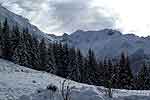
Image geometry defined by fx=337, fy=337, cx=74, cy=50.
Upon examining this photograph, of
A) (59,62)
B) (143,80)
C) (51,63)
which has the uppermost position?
(59,62)

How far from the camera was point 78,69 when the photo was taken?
91250mm

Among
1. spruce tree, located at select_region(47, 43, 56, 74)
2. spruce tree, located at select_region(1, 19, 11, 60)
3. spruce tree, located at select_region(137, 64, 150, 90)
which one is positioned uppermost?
spruce tree, located at select_region(1, 19, 11, 60)

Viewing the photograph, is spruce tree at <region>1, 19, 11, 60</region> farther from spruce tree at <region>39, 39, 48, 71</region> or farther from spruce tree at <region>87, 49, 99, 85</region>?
spruce tree at <region>87, 49, 99, 85</region>

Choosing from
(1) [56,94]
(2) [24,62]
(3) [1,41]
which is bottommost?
(1) [56,94]

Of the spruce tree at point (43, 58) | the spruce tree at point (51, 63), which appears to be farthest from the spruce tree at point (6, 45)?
the spruce tree at point (51, 63)

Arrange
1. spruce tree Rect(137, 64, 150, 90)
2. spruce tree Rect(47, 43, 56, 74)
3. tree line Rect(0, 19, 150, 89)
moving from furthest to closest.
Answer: spruce tree Rect(47, 43, 56, 74), tree line Rect(0, 19, 150, 89), spruce tree Rect(137, 64, 150, 90)

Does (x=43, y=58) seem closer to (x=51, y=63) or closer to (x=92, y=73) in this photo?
(x=51, y=63)

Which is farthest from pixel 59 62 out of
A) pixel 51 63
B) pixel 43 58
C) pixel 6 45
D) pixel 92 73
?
pixel 6 45

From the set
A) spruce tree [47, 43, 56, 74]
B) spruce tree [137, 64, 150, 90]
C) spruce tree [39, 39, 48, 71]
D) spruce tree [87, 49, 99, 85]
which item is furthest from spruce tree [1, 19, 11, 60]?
spruce tree [137, 64, 150, 90]

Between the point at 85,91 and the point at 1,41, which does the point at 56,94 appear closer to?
the point at 85,91

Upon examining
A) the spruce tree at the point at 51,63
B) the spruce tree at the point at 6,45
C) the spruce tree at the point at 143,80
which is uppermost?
the spruce tree at the point at 6,45

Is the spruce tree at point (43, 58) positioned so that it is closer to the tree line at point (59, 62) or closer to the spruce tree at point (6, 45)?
the tree line at point (59, 62)

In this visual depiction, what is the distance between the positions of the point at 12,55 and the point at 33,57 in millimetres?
5529

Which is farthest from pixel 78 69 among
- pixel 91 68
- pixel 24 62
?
pixel 24 62
